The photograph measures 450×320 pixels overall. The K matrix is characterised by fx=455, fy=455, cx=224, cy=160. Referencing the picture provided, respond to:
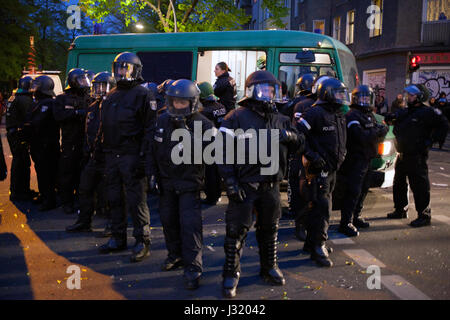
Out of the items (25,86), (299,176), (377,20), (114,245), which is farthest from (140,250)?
(377,20)

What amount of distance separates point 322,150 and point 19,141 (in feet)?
17.2

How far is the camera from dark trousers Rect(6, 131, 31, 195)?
25.1ft

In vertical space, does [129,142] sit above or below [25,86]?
below

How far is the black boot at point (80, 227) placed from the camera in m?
5.90

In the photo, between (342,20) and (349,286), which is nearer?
(349,286)

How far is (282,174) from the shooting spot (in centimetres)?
411

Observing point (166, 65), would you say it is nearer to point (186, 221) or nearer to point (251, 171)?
point (186, 221)

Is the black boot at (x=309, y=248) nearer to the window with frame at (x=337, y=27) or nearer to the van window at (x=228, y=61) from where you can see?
the van window at (x=228, y=61)

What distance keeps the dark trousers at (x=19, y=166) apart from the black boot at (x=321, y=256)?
209 inches

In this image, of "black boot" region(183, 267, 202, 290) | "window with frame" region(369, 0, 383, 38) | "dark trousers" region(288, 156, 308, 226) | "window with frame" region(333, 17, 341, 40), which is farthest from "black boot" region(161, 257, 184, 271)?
"window with frame" region(333, 17, 341, 40)

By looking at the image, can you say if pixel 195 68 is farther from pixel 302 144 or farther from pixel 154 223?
pixel 302 144

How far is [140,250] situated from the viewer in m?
4.85
